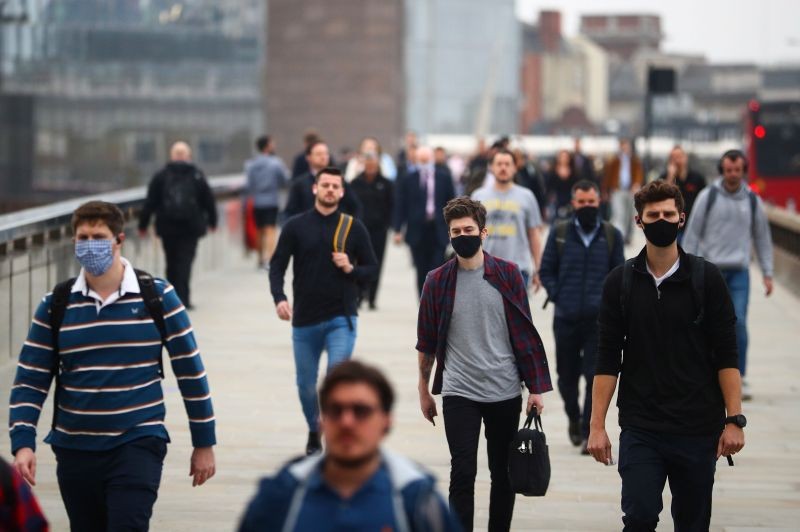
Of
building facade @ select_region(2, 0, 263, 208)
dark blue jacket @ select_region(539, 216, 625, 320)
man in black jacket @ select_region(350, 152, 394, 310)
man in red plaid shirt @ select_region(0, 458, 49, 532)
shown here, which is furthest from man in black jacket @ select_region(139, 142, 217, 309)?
building facade @ select_region(2, 0, 263, 208)

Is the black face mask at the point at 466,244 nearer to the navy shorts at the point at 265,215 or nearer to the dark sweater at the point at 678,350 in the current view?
the dark sweater at the point at 678,350

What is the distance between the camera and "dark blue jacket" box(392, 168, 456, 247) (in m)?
16.9

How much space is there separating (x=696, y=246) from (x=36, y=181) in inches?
1344

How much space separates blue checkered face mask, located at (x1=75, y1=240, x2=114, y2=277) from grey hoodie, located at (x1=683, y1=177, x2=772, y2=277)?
6375mm

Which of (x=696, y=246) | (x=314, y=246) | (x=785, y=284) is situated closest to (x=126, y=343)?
(x=314, y=246)

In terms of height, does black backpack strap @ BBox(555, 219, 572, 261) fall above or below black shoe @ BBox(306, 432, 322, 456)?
above

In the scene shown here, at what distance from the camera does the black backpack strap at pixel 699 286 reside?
6395 millimetres

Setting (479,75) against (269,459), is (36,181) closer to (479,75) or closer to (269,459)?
(479,75)

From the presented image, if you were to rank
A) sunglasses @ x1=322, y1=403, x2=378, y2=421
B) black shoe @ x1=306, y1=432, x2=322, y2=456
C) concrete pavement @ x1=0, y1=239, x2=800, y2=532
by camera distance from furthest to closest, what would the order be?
black shoe @ x1=306, y1=432, x2=322, y2=456 < concrete pavement @ x1=0, y1=239, x2=800, y2=532 < sunglasses @ x1=322, y1=403, x2=378, y2=421

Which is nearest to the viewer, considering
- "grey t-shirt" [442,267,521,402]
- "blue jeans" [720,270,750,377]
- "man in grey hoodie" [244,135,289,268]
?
"grey t-shirt" [442,267,521,402]

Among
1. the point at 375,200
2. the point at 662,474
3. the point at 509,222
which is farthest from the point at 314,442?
the point at 375,200

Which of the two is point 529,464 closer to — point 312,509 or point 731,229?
point 312,509

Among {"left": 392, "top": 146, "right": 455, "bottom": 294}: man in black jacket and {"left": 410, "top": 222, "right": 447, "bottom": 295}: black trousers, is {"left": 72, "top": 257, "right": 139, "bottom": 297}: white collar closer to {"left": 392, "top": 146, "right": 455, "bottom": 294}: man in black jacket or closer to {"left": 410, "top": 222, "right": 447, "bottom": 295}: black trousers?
{"left": 392, "top": 146, "right": 455, "bottom": 294}: man in black jacket

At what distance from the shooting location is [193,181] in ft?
55.5
